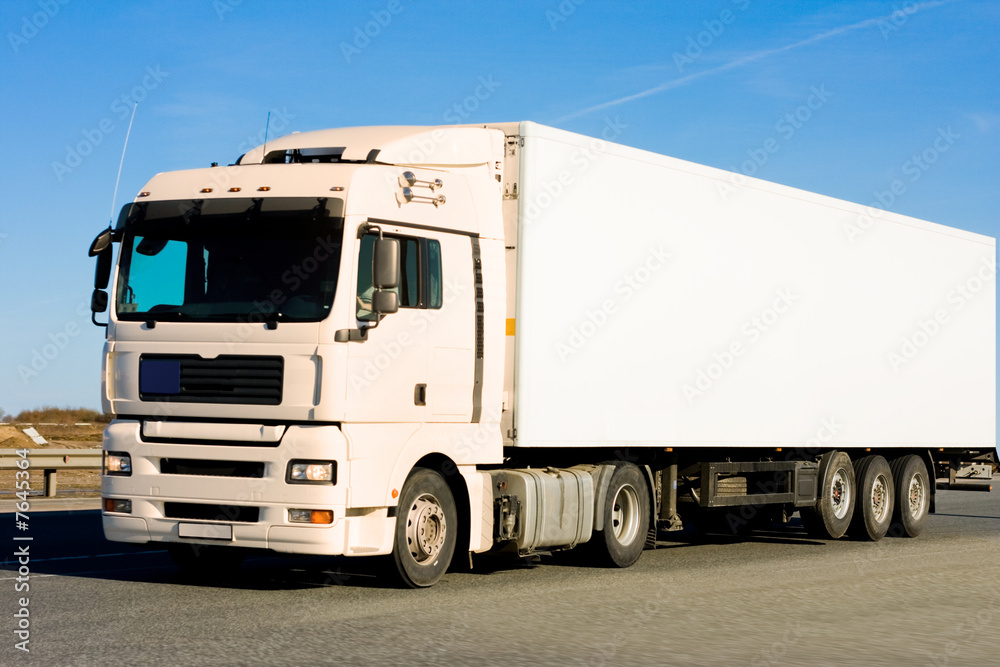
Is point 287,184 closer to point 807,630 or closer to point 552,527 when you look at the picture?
point 552,527

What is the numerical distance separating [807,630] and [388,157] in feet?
16.6

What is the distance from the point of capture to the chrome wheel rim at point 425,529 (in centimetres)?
1048

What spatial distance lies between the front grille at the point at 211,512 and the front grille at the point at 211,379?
83 cm

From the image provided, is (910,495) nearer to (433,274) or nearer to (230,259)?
(433,274)

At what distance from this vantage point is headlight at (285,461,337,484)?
9711mm

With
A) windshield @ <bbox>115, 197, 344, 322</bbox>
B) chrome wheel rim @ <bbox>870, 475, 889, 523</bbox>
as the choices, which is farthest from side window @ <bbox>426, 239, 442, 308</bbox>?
chrome wheel rim @ <bbox>870, 475, 889, 523</bbox>

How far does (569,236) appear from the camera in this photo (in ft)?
39.8

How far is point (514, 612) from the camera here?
9.46 metres

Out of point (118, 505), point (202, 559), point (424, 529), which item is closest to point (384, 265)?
point (424, 529)

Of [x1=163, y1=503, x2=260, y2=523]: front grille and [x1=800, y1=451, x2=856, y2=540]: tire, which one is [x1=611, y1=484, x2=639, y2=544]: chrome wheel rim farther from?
[x1=163, y1=503, x2=260, y2=523]: front grille

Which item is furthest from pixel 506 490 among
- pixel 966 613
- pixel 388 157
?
pixel 966 613

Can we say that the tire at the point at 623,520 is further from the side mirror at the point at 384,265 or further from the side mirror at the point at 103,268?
the side mirror at the point at 103,268

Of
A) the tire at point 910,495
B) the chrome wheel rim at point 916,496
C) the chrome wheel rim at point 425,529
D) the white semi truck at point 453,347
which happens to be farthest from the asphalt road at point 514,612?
the chrome wheel rim at point 916,496

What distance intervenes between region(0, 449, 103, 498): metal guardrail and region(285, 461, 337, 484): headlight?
10891 millimetres
